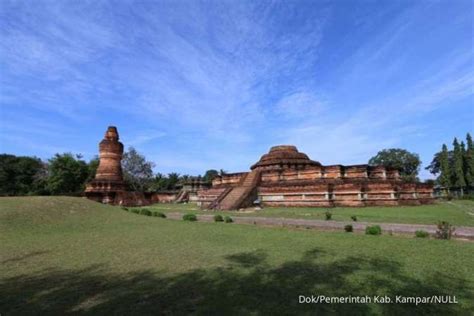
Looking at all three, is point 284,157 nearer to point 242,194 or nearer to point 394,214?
point 242,194

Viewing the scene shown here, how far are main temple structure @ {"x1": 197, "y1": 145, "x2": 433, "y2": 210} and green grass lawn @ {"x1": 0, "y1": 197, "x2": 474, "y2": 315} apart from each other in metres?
12.5

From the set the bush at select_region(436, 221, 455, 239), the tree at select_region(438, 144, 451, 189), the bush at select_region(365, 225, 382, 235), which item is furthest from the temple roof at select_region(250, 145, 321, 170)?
the tree at select_region(438, 144, 451, 189)

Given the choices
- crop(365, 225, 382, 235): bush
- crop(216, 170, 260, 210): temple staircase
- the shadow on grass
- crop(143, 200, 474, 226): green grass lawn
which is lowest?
the shadow on grass

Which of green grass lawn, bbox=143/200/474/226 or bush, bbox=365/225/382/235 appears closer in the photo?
bush, bbox=365/225/382/235

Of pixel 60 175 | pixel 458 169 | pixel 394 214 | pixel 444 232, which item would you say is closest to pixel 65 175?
pixel 60 175

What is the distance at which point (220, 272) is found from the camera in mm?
5324

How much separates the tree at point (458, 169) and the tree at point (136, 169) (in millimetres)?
48242

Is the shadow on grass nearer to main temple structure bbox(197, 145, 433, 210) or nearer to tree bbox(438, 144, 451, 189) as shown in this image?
main temple structure bbox(197, 145, 433, 210)

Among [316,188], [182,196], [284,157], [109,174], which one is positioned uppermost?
[284,157]

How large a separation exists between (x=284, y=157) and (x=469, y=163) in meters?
31.8

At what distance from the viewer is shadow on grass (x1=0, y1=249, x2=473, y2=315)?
3.77 meters

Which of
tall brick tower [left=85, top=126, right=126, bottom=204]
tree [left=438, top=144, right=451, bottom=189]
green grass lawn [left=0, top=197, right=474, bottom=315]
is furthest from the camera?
tree [left=438, top=144, right=451, bottom=189]

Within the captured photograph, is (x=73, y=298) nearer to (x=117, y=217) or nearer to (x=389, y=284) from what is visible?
(x=389, y=284)

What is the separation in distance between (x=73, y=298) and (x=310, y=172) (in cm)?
2169
